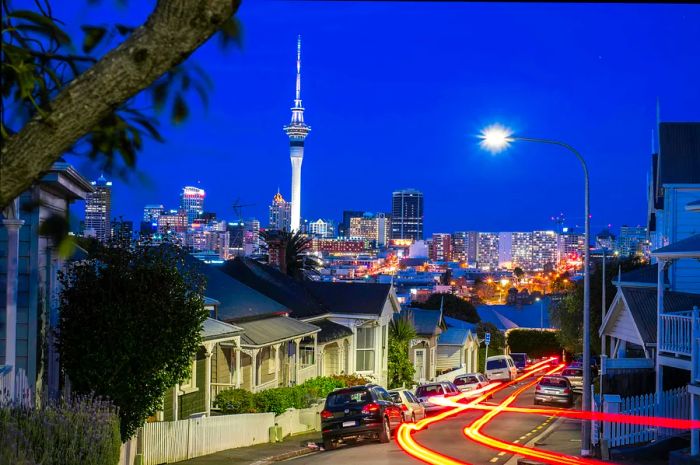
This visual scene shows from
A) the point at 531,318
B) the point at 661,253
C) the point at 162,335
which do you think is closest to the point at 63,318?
the point at 162,335

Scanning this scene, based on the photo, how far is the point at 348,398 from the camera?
25594 millimetres

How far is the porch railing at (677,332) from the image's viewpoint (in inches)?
839

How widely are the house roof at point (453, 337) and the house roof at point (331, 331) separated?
19035 mm

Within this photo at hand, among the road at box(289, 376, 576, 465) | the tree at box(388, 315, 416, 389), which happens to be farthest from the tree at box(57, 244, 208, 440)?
the tree at box(388, 315, 416, 389)

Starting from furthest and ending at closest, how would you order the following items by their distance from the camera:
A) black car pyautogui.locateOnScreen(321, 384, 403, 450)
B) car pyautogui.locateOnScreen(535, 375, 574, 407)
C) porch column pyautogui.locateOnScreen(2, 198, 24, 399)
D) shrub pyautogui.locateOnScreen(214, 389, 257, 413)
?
1. car pyautogui.locateOnScreen(535, 375, 574, 407)
2. shrub pyautogui.locateOnScreen(214, 389, 257, 413)
3. black car pyautogui.locateOnScreen(321, 384, 403, 450)
4. porch column pyautogui.locateOnScreen(2, 198, 24, 399)

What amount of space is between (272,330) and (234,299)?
1622 mm

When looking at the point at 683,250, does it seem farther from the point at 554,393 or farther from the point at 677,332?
the point at 554,393

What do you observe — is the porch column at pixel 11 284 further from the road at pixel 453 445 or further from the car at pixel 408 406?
the car at pixel 408 406

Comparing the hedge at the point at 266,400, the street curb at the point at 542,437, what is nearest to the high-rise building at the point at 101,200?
the hedge at the point at 266,400

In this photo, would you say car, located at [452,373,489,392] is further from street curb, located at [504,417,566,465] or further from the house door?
the house door

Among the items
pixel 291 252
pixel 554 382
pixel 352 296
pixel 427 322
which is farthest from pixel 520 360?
pixel 554 382

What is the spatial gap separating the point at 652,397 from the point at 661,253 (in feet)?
10.6

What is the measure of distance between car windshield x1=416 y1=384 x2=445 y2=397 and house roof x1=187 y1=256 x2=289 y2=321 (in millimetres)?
6378

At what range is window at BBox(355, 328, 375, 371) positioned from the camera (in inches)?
1778
